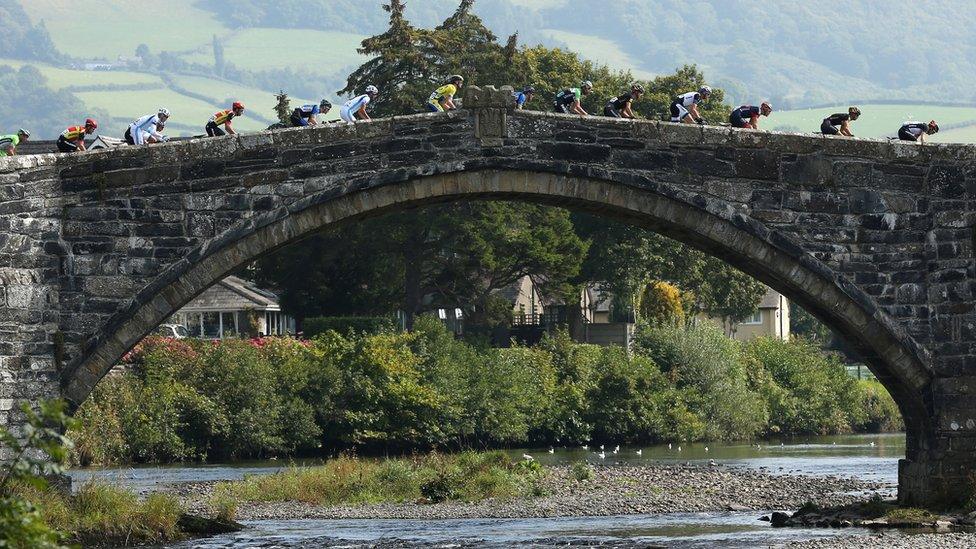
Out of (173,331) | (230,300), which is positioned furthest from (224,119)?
(230,300)

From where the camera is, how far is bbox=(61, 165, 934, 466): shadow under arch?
24.8 meters

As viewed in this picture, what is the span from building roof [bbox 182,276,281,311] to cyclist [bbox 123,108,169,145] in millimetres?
34349

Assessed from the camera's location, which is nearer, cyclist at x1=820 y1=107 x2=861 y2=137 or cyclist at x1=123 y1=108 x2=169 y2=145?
cyclist at x1=123 y1=108 x2=169 y2=145

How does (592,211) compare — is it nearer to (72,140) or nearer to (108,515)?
(72,140)

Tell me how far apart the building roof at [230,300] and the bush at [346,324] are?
29.3 feet

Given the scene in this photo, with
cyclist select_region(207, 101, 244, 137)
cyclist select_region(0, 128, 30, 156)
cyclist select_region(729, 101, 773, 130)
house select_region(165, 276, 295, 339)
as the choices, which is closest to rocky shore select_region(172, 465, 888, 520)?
cyclist select_region(207, 101, 244, 137)

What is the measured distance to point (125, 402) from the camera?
1700 inches

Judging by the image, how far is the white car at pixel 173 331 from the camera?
5264cm

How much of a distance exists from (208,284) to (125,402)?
62.4 feet

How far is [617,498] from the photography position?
31.9 m

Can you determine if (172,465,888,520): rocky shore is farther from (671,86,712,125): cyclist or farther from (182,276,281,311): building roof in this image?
(182,276,281,311): building roof

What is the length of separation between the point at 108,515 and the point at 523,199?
7.30m

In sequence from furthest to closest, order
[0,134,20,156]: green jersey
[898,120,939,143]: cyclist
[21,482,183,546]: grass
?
[898,120,939,143]: cyclist → [0,134,20,156]: green jersey → [21,482,183,546]: grass

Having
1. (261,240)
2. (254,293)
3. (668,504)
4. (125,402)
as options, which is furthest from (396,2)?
(261,240)
